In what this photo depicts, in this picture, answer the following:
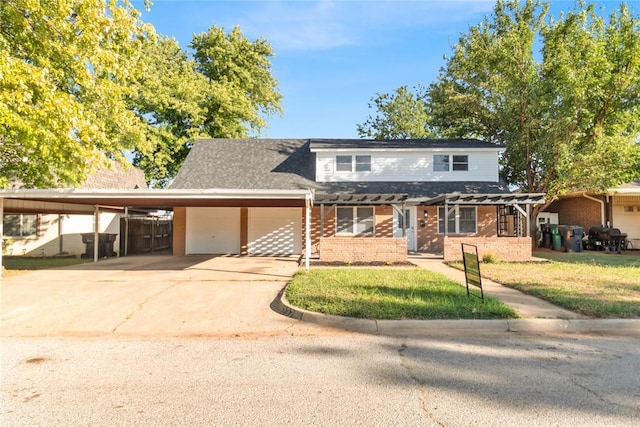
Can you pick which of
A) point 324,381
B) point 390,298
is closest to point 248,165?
point 390,298

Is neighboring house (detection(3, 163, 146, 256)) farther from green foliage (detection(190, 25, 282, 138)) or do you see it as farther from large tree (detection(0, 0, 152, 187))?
green foliage (detection(190, 25, 282, 138))

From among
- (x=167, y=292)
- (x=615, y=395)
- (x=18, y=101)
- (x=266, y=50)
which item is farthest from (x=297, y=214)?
(x=266, y=50)

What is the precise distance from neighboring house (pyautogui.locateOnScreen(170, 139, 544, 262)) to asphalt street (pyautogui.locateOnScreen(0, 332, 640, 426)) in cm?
1110

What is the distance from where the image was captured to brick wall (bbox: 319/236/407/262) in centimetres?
1402

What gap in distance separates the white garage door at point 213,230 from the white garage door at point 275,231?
0.86 meters

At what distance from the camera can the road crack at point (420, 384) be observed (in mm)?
3252

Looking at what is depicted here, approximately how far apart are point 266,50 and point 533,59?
2074 cm

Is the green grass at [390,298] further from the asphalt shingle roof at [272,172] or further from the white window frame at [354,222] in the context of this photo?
the asphalt shingle roof at [272,172]

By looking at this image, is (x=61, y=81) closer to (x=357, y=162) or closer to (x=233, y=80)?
(x=357, y=162)

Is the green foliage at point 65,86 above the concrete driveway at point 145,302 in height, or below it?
above

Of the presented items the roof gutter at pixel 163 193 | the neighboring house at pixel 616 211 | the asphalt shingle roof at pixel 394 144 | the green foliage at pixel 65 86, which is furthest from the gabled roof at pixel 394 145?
the green foliage at pixel 65 86

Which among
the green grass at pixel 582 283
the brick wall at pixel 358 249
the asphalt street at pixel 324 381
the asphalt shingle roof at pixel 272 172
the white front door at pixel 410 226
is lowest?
the asphalt street at pixel 324 381

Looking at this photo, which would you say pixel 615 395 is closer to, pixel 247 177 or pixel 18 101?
pixel 18 101

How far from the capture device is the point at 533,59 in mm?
18672
